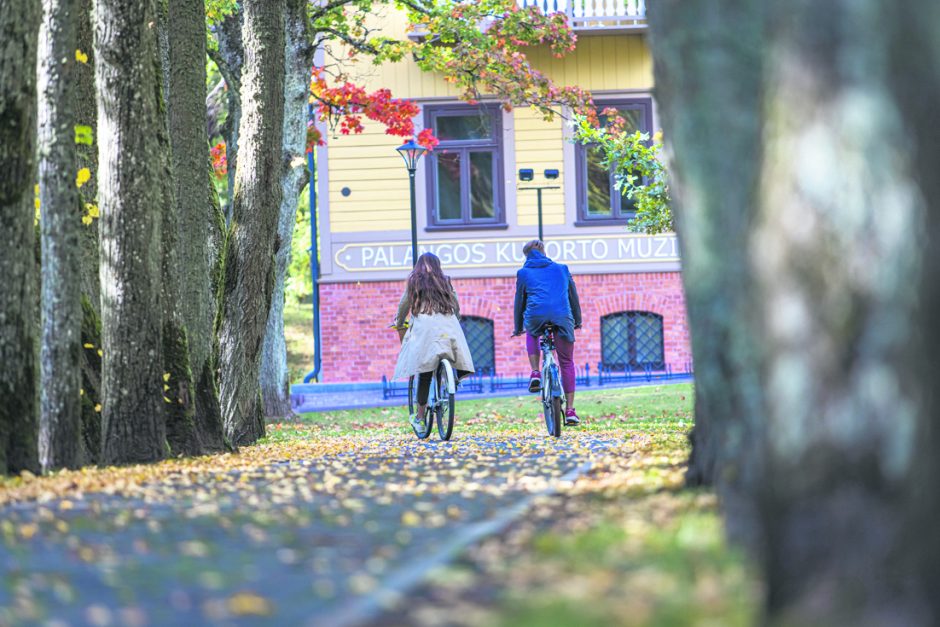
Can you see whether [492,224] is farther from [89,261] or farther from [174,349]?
[174,349]

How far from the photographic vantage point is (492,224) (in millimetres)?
30250

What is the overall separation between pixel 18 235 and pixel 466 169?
21189 mm

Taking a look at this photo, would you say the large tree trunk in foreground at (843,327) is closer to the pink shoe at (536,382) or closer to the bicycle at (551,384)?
the bicycle at (551,384)

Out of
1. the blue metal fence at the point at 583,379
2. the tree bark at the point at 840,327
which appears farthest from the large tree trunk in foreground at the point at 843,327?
the blue metal fence at the point at 583,379

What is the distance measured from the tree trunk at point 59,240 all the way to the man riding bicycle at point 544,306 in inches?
205

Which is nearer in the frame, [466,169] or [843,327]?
[843,327]

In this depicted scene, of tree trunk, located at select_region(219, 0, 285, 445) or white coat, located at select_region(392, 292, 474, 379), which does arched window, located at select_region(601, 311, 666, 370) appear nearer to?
tree trunk, located at select_region(219, 0, 285, 445)

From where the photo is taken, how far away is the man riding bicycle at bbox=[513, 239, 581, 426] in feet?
48.7

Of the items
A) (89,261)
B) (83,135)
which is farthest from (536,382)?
(83,135)

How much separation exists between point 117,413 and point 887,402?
27.9ft

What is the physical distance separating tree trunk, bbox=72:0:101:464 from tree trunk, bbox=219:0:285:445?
77.9 inches

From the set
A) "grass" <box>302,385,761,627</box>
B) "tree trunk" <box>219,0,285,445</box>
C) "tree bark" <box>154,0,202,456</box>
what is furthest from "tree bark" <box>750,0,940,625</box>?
"tree trunk" <box>219,0,285,445</box>

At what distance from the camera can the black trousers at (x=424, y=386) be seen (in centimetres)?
1480

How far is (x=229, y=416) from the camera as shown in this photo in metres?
15.8
